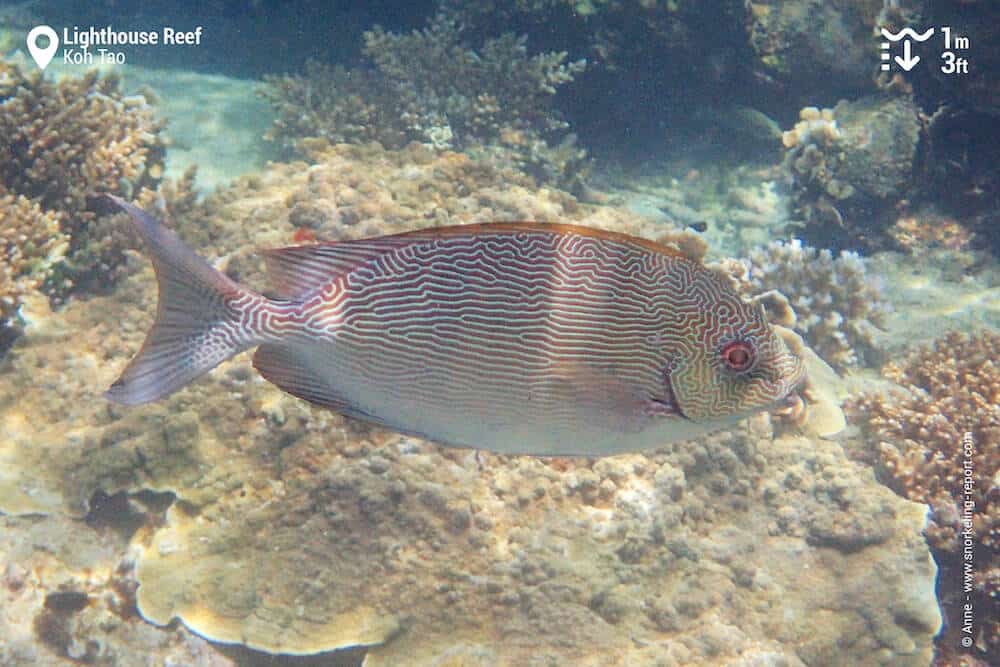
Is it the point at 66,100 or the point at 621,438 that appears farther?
the point at 66,100

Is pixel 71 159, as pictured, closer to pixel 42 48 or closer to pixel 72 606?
pixel 72 606

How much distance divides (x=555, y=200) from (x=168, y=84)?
862 cm

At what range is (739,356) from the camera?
179 cm

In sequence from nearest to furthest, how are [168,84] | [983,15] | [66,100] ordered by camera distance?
[66,100]
[983,15]
[168,84]

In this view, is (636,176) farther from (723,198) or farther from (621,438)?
(621,438)

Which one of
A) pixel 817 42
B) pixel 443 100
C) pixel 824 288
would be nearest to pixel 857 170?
pixel 817 42

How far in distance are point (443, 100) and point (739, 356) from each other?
24.0 feet

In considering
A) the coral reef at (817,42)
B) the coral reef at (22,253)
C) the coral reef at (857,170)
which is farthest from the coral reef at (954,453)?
the coral reef at (22,253)

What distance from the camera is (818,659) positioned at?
332cm

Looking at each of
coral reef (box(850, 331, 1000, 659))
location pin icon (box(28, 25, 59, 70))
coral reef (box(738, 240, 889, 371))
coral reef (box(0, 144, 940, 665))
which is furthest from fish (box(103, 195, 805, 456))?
location pin icon (box(28, 25, 59, 70))

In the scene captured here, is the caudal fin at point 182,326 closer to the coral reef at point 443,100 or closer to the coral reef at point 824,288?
the coral reef at point 824,288

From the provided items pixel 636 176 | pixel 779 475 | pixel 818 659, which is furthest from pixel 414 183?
pixel 636 176

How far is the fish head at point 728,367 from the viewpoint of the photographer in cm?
175

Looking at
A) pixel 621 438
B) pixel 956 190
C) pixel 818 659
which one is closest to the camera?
pixel 621 438
